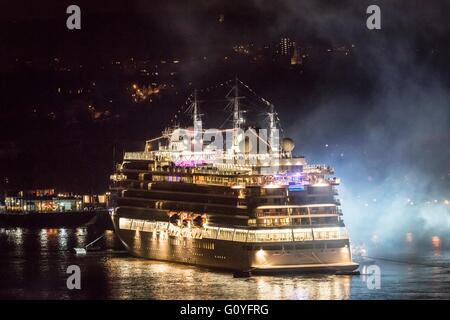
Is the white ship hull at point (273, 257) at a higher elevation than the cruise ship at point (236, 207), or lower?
lower

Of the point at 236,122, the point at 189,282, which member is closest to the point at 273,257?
the point at 189,282

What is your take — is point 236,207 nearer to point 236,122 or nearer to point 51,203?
point 236,122

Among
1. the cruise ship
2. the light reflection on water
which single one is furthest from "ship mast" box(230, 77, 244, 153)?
the light reflection on water

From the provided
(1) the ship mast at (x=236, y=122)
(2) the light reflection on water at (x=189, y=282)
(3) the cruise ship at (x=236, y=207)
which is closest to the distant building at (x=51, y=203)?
(2) the light reflection on water at (x=189, y=282)

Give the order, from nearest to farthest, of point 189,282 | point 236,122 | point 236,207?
point 189,282, point 236,207, point 236,122

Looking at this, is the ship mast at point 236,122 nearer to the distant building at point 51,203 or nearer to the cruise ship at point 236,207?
the cruise ship at point 236,207
